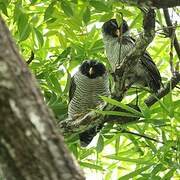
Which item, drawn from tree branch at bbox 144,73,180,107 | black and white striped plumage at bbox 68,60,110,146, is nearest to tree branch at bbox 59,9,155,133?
tree branch at bbox 144,73,180,107

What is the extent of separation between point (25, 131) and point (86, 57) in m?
2.95

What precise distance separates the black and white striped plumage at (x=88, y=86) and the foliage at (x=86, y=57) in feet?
1.52

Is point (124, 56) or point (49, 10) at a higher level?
point (49, 10)

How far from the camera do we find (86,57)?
168 inches

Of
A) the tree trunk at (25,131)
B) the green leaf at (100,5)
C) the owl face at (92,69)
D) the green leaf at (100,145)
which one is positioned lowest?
the green leaf at (100,145)

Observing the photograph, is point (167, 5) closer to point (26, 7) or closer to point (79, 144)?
point (26, 7)

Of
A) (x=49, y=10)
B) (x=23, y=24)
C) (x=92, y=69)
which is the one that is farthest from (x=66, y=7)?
(x=92, y=69)

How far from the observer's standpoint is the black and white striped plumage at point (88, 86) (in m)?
5.20

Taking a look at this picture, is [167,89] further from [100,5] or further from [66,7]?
[66,7]

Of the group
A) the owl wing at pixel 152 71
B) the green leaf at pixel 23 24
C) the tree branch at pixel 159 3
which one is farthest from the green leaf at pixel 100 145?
the tree branch at pixel 159 3

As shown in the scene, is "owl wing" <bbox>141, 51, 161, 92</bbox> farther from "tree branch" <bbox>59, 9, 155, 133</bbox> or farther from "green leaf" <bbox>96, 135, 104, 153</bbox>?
"tree branch" <bbox>59, 9, 155, 133</bbox>

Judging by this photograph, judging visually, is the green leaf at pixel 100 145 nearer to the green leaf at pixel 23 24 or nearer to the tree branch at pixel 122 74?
the tree branch at pixel 122 74

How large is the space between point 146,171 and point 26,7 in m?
1.41

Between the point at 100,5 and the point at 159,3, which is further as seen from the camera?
the point at 100,5
